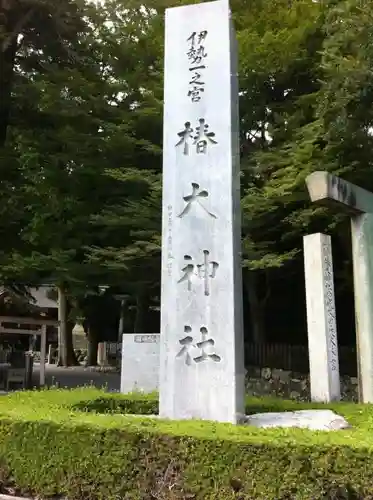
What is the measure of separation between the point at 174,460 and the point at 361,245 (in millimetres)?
5275

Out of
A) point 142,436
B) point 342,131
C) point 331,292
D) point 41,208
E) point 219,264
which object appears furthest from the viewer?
point 41,208

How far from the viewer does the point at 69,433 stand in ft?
14.9

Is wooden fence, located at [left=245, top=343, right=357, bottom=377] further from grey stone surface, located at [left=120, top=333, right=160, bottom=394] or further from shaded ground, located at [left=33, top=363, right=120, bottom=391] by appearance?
grey stone surface, located at [left=120, top=333, right=160, bottom=394]

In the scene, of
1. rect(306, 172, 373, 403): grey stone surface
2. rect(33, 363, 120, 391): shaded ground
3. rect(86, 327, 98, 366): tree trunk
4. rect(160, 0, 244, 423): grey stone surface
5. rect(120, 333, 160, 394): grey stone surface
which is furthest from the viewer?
rect(86, 327, 98, 366): tree trunk

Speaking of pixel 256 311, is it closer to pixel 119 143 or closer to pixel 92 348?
pixel 119 143

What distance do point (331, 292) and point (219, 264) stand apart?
15.8 ft

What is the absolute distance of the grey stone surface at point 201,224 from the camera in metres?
5.45

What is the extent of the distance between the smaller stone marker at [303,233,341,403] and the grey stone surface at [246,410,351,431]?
2973 millimetres

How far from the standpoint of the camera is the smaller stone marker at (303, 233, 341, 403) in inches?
369

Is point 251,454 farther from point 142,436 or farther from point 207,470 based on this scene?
point 142,436

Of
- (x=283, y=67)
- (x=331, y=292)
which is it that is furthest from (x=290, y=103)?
(x=331, y=292)

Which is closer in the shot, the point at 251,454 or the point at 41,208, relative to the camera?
the point at 251,454

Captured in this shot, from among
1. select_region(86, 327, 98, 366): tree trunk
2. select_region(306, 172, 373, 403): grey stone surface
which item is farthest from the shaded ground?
select_region(306, 172, 373, 403): grey stone surface

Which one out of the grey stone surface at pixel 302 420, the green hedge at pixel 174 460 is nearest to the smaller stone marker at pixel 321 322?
the grey stone surface at pixel 302 420
